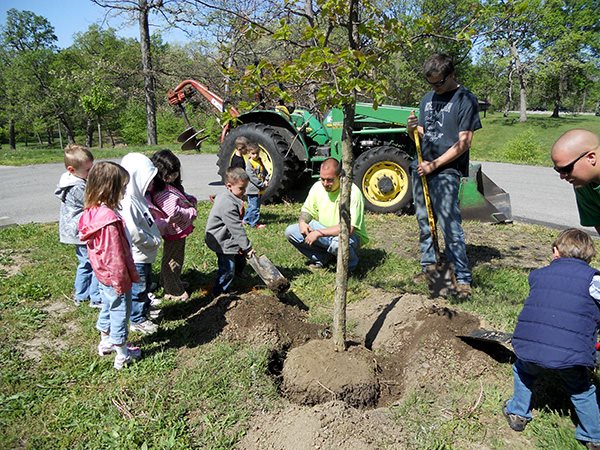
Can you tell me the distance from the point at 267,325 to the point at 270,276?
62cm

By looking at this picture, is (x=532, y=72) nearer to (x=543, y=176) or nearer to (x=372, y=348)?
(x=543, y=176)

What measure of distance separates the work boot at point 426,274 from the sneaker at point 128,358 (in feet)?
8.41

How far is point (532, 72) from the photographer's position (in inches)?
1425

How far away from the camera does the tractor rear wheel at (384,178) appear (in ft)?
21.8

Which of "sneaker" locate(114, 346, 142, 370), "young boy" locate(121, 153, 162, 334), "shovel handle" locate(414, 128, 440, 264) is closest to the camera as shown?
"sneaker" locate(114, 346, 142, 370)

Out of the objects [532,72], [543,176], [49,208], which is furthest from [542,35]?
[49,208]

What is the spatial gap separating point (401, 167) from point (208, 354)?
4.55m

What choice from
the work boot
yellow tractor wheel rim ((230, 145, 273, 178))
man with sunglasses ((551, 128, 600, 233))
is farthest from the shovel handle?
yellow tractor wheel rim ((230, 145, 273, 178))

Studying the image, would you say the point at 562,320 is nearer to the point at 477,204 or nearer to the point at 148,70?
the point at 477,204

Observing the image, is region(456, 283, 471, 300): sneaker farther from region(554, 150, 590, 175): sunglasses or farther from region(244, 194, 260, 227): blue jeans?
region(244, 194, 260, 227): blue jeans

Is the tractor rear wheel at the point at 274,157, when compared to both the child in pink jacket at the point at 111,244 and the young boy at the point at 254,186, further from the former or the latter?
the child in pink jacket at the point at 111,244

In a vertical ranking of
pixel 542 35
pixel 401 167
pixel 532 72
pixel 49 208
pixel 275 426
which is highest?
pixel 542 35

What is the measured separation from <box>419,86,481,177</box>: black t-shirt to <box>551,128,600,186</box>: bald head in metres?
1.51

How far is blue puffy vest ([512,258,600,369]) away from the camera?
2.21 m
